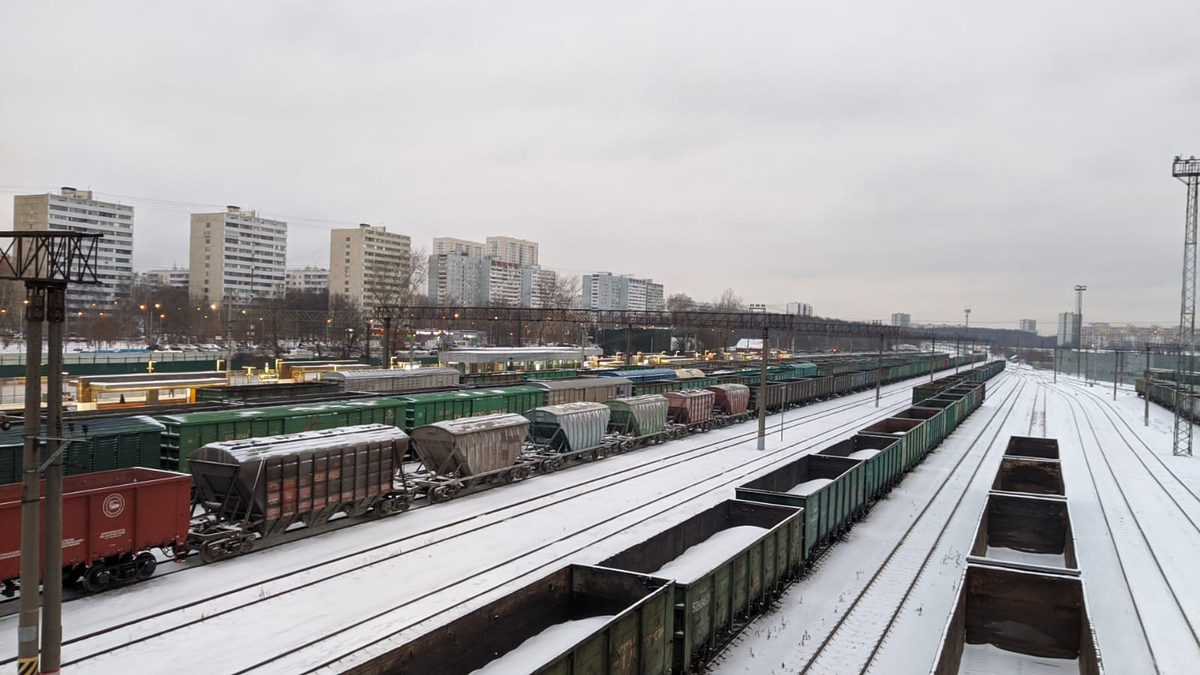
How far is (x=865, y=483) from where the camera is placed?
2288cm

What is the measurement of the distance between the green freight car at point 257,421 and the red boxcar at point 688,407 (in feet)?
52.5

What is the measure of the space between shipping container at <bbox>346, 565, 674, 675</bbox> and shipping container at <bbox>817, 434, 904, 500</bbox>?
13.6m

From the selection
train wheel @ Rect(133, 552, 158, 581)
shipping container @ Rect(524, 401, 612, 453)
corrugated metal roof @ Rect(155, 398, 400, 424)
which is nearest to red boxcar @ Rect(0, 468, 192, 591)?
train wheel @ Rect(133, 552, 158, 581)

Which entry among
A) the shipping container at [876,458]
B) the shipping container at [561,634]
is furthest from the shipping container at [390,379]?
the shipping container at [561,634]

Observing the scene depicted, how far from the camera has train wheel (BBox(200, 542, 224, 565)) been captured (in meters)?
17.0

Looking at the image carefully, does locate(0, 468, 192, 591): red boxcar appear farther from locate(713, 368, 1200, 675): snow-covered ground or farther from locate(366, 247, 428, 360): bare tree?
locate(366, 247, 428, 360): bare tree

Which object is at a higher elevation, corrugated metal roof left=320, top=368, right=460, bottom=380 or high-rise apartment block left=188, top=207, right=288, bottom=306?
high-rise apartment block left=188, top=207, right=288, bottom=306

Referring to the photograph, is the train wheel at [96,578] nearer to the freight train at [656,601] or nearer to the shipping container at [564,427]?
the freight train at [656,601]

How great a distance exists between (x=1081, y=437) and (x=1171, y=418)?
2124 centimetres

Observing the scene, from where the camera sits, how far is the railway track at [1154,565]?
14477 millimetres

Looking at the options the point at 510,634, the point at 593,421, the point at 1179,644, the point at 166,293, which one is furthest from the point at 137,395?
the point at 166,293

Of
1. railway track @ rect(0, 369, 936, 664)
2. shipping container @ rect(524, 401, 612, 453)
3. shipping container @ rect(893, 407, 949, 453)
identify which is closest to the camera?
railway track @ rect(0, 369, 936, 664)

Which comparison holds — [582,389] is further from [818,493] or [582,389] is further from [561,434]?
[818,493]

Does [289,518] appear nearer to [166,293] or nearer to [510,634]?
[510,634]
